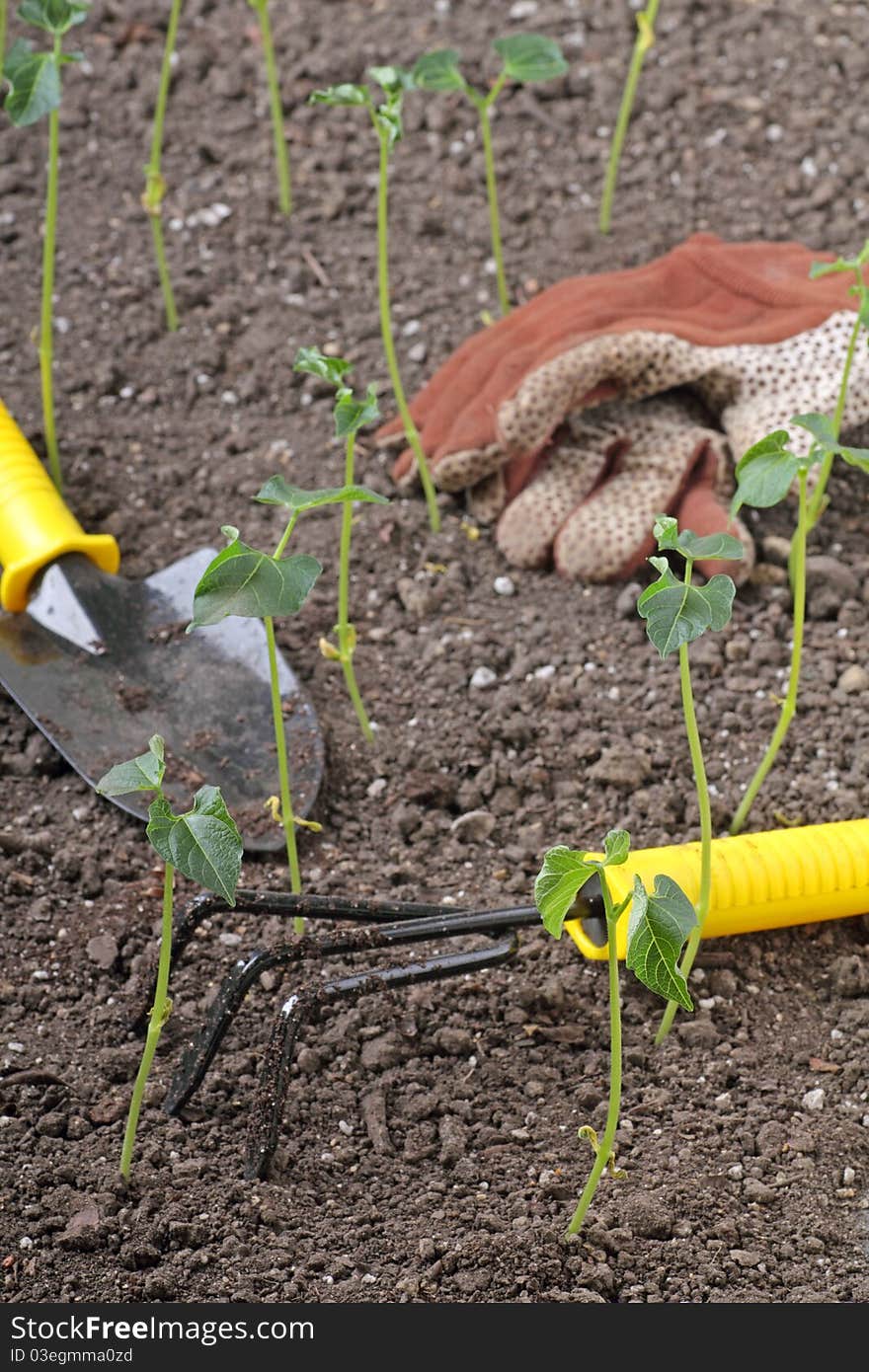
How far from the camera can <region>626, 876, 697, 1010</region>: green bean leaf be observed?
3.58 ft

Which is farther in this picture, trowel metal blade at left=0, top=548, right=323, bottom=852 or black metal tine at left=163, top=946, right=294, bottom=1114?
trowel metal blade at left=0, top=548, right=323, bottom=852

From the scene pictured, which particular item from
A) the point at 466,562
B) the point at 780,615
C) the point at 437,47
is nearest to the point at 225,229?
the point at 437,47

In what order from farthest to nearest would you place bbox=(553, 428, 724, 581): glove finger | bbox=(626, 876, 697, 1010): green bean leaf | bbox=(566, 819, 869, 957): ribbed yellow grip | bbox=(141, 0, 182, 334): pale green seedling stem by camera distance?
bbox=(141, 0, 182, 334): pale green seedling stem
bbox=(553, 428, 724, 581): glove finger
bbox=(566, 819, 869, 957): ribbed yellow grip
bbox=(626, 876, 697, 1010): green bean leaf

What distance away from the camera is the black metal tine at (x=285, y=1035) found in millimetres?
1273

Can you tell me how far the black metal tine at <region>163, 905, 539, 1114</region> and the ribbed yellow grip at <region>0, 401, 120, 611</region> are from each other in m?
0.68

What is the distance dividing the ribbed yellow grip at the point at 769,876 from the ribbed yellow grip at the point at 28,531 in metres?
0.78

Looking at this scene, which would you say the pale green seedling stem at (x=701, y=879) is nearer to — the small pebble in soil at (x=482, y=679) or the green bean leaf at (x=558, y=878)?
the green bean leaf at (x=558, y=878)

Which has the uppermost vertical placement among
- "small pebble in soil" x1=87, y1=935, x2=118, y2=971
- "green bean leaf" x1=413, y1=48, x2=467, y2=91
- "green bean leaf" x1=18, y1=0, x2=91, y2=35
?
"green bean leaf" x1=18, y1=0, x2=91, y2=35

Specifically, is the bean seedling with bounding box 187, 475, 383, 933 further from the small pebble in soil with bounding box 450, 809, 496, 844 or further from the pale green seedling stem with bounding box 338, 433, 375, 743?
the small pebble in soil with bounding box 450, 809, 496, 844

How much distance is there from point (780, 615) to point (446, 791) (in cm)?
49

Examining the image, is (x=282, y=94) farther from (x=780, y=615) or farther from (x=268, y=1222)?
(x=268, y=1222)

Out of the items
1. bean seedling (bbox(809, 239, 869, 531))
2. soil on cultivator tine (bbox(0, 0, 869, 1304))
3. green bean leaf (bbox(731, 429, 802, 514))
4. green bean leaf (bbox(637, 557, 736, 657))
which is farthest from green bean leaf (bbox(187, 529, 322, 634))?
bean seedling (bbox(809, 239, 869, 531))

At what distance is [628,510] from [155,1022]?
935mm

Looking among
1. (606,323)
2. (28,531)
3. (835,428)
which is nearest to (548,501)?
(606,323)
